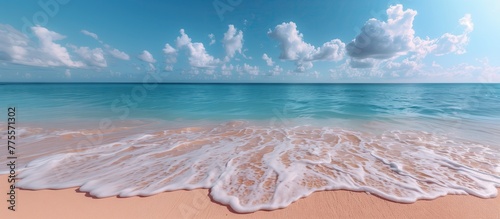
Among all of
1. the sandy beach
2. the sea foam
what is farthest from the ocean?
the sandy beach

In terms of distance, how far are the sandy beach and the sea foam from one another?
7.0 inches

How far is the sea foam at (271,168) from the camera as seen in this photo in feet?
13.2

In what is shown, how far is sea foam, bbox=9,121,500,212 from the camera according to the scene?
4010 millimetres

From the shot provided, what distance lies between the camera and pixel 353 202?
367 cm

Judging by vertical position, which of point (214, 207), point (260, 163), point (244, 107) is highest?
point (244, 107)

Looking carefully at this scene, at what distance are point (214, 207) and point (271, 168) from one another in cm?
197

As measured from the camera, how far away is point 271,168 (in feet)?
Result: 16.5

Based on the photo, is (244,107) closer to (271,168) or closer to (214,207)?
(271,168)

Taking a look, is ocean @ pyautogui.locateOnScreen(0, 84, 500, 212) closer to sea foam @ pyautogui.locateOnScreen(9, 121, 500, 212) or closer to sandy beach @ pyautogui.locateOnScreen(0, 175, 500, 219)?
sea foam @ pyautogui.locateOnScreen(9, 121, 500, 212)

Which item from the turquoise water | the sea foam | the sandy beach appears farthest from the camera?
the turquoise water

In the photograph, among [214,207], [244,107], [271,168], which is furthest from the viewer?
[244,107]

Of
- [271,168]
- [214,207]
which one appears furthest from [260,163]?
[214,207]

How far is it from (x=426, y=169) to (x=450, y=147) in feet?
9.94

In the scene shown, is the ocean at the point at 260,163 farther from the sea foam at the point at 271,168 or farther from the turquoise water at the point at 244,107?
the turquoise water at the point at 244,107
